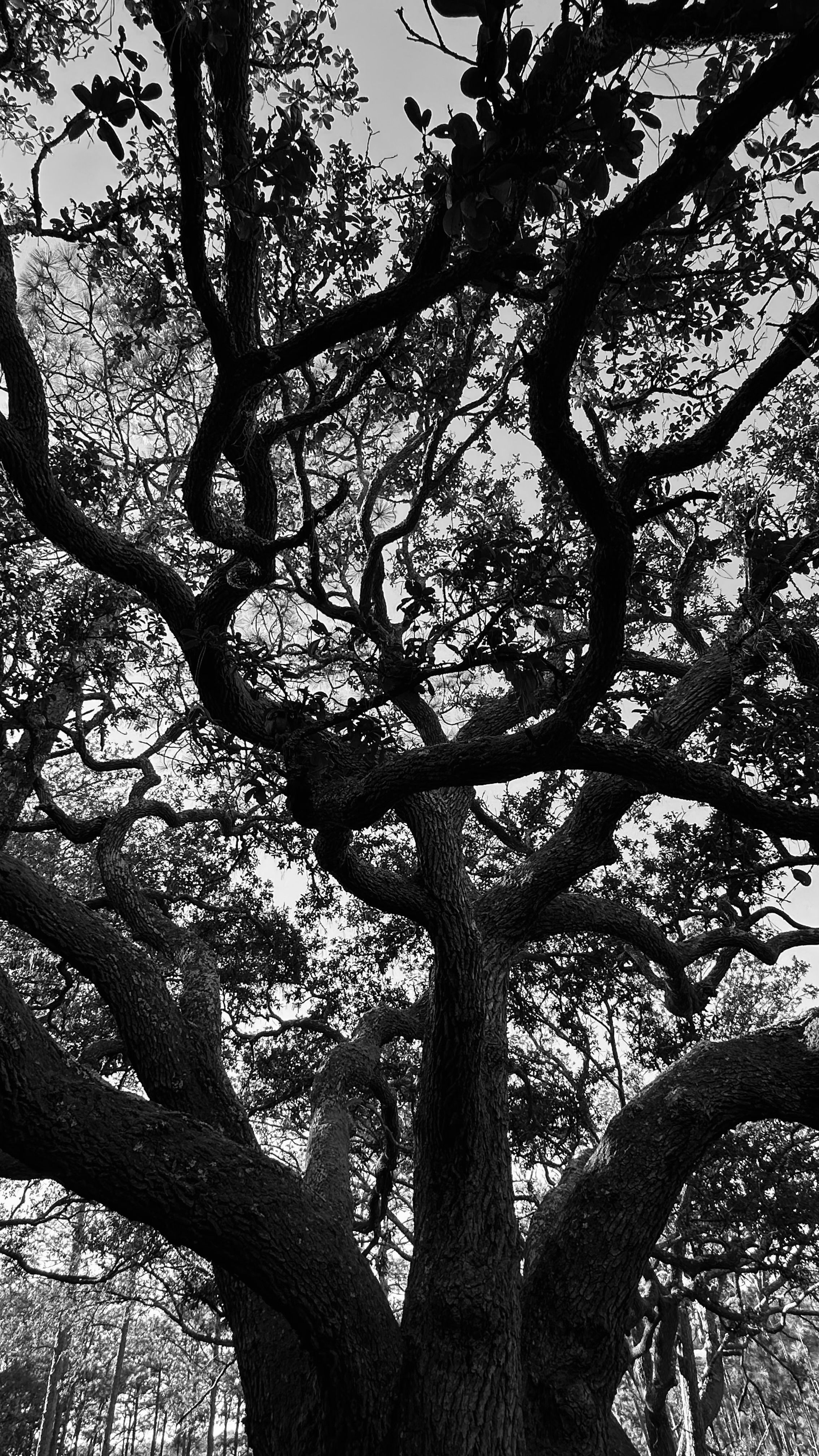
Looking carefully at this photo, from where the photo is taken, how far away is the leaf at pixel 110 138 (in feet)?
6.88

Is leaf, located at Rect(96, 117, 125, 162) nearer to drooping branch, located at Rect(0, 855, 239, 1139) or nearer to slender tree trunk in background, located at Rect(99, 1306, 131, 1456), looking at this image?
drooping branch, located at Rect(0, 855, 239, 1139)

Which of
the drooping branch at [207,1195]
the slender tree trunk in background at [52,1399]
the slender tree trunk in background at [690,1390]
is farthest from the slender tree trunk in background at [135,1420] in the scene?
the drooping branch at [207,1195]

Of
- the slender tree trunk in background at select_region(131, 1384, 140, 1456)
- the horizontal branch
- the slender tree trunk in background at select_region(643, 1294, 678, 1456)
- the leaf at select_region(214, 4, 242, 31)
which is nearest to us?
the leaf at select_region(214, 4, 242, 31)

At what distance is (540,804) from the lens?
28.2ft

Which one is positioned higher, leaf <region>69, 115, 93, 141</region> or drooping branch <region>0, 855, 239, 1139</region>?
leaf <region>69, 115, 93, 141</region>

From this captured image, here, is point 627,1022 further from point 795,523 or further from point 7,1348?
point 7,1348

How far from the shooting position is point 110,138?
6.92 feet

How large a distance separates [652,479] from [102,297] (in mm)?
5692

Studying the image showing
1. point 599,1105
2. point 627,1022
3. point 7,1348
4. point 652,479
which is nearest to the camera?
point 652,479

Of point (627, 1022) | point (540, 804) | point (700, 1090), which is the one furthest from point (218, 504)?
point (627, 1022)

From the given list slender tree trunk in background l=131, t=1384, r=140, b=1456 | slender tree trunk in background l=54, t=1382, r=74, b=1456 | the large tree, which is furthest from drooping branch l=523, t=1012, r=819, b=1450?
slender tree trunk in background l=131, t=1384, r=140, b=1456

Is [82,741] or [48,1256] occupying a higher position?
[82,741]

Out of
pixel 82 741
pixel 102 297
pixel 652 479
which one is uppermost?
pixel 102 297

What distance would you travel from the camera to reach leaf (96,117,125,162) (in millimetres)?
2096
